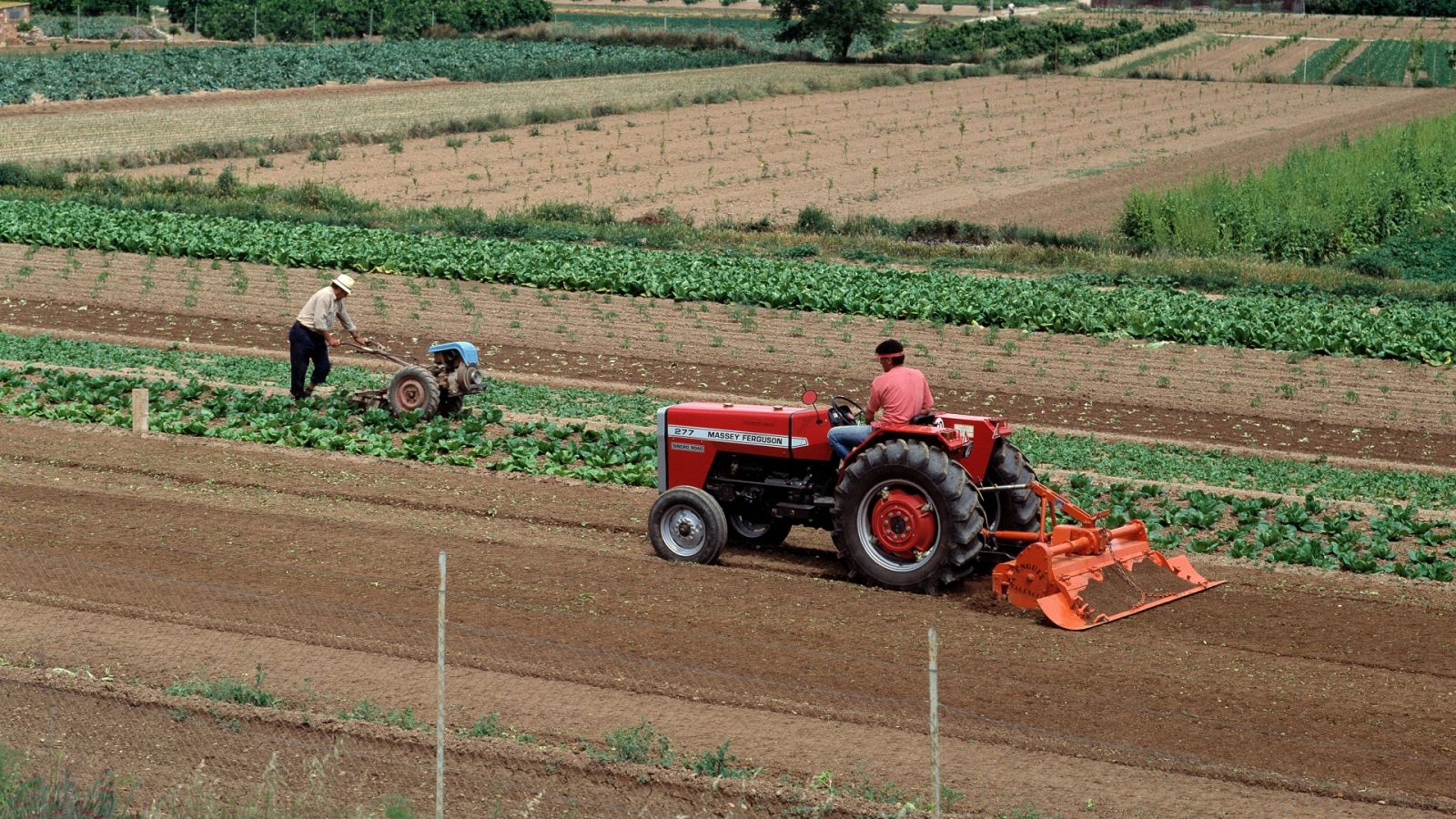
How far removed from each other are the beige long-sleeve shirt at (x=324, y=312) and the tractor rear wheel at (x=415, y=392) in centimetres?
81

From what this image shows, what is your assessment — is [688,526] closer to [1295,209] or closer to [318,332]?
[318,332]

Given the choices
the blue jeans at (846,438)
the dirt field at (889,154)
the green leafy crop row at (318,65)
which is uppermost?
the green leafy crop row at (318,65)

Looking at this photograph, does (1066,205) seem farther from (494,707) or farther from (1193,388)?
(494,707)

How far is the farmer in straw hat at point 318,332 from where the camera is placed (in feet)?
62.4

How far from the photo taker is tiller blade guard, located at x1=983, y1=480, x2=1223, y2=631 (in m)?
11.9

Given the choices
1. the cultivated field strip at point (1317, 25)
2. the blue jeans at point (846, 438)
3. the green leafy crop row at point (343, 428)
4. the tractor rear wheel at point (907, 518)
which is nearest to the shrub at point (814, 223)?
the green leafy crop row at point (343, 428)

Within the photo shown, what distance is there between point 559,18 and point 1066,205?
85.3 metres

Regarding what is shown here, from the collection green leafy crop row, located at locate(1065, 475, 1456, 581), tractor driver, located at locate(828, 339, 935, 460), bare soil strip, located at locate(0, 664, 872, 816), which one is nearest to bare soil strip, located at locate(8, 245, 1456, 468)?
green leafy crop row, located at locate(1065, 475, 1456, 581)

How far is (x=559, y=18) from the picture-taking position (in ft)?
393

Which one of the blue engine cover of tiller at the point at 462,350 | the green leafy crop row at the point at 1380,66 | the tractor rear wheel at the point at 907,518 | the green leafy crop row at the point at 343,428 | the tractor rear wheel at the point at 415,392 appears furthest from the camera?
the green leafy crop row at the point at 1380,66

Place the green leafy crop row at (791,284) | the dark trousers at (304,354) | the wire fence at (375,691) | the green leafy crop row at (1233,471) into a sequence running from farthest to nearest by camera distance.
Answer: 1. the green leafy crop row at (791,284)
2. the dark trousers at (304,354)
3. the green leafy crop row at (1233,471)
4. the wire fence at (375,691)

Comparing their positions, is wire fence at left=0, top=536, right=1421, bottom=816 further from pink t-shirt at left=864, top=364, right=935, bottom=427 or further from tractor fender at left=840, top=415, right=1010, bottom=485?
pink t-shirt at left=864, top=364, right=935, bottom=427

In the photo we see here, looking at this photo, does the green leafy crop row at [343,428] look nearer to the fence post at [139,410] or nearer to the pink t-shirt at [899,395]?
the fence post at [139,410]

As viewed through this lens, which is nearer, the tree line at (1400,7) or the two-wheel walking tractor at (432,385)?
the two-wheel walking tractor at (432,385)
